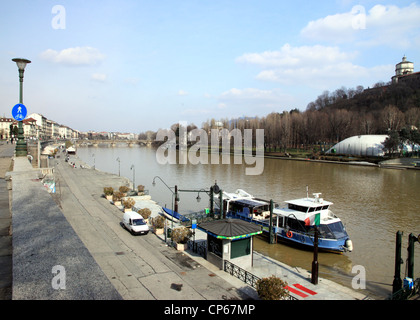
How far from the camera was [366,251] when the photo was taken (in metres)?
21.1

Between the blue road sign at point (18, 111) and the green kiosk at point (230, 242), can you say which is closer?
the blue road sign at point (18, 111)

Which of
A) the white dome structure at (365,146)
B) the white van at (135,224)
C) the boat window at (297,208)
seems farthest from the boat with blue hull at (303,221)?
the white dome structure at (365,146)

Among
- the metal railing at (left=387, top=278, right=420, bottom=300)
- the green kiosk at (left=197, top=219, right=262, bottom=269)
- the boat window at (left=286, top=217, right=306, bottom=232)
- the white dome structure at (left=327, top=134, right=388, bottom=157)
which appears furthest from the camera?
the white dome structure at (left=327, top=134, right=388, bottom=157)

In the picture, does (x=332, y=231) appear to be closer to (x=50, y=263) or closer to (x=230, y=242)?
(x=230, y=242)

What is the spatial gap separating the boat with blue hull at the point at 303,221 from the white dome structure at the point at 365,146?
241 ft

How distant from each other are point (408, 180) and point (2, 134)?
152 m

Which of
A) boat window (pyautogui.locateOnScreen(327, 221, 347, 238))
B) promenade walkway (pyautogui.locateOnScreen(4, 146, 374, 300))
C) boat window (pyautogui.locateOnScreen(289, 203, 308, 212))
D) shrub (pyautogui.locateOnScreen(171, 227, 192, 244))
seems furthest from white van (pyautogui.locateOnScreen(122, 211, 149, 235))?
boat window (pyautogui.locateOnScreen(327, 221, 347, 238))

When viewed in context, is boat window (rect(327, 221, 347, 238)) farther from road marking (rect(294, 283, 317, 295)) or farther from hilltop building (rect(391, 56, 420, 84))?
hilltop building (rect(391, 56, 420, 84))

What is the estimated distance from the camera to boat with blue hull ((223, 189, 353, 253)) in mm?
20328

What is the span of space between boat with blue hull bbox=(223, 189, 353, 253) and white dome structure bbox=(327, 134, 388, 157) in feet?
241

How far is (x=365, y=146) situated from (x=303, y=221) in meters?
77.0

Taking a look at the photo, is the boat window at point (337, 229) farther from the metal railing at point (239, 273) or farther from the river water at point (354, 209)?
the metal railing at point (239, 273)

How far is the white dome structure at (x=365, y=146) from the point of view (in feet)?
283
